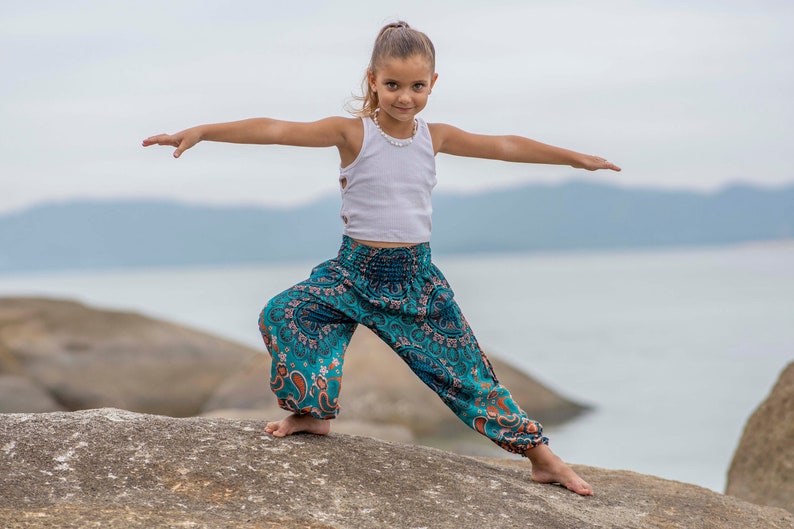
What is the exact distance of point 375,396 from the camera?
32.8 feet

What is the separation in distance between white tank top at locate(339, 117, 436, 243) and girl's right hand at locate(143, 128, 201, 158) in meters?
0.65

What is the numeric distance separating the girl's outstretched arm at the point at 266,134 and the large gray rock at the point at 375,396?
19.3 feet

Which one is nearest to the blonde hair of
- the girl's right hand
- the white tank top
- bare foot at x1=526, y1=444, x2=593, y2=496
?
the white tank top

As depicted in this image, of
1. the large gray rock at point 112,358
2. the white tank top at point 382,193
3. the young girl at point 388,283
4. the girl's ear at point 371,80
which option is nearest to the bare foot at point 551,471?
the young girl at point 388,283

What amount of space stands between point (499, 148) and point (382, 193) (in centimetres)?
53

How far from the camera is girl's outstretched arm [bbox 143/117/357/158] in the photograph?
11.3 ft

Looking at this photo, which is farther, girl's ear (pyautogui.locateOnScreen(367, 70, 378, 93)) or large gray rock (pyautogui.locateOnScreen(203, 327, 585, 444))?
large gray rock (pyautogui.locateOnScreen(203, 327, 585, 444))

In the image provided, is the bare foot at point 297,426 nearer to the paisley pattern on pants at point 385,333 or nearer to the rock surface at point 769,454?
the paisley pattern on pants at point 385,333

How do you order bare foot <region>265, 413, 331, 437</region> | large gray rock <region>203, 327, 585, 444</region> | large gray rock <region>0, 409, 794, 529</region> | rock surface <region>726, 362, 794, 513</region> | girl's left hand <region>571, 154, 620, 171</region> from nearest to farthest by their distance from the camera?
large gray rock <region>0, 409, 794, 529</region>, bare foot <region>265, 413, 331, 437</region>, girl's left hand <region>571, 154, 620, 171</region>, rock surface <region>726, 362, 794, 513</region>, large gray rock <region>203, 327, 585, 444</region>

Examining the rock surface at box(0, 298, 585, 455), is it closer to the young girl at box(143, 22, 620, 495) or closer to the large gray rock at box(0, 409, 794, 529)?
the young girl at box(143, 22, 620, 495)

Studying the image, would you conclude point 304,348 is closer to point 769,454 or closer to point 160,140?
point 160,140

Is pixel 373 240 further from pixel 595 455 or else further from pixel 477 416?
pixel 595 455

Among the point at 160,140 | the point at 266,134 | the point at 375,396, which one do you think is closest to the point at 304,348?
the point at 266,134

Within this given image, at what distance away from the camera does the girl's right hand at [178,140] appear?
3.42 metres
